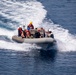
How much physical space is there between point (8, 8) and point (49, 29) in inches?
349

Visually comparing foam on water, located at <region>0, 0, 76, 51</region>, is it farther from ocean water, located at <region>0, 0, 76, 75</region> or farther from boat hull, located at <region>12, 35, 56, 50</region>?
boat hull, located at <region>12, 35, 56, 50</region>

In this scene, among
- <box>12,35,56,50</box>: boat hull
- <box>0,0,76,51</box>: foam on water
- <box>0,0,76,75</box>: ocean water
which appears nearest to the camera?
<box>0,0,76,75</box>: ocean water

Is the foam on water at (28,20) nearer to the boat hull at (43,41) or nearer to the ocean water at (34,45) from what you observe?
the ocean water at (34,45)

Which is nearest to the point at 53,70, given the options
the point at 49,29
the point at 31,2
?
the point at 49,29

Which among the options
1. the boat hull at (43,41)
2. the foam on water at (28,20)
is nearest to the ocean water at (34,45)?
the foam on water at (28,20)

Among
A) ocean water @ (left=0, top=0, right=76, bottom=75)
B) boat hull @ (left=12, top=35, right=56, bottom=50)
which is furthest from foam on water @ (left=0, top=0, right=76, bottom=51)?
boat hull @ (left=12, top=35, right=56, bottom=50)

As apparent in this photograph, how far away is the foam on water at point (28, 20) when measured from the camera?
53.2 m

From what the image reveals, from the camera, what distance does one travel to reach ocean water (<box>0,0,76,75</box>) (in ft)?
158

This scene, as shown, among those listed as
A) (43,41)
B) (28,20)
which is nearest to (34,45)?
(43,41)

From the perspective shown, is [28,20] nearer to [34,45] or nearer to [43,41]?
[34,45]

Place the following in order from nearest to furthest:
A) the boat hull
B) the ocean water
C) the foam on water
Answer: the ocean water
the boat hull
the foam on water

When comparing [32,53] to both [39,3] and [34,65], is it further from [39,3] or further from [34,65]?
[39,3]

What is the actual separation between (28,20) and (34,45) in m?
7.40

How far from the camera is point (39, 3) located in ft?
223
